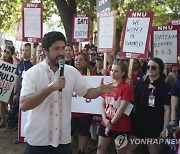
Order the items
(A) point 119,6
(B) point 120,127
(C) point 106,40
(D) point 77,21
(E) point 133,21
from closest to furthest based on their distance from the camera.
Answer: (B) point 120,127 < (E) point 133,21 < (C) point 106,40 < (D) point 77,21 < (A) point 119,6

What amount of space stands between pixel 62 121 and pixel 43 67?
1.84ft

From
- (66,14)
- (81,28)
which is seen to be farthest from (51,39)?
(66,14)

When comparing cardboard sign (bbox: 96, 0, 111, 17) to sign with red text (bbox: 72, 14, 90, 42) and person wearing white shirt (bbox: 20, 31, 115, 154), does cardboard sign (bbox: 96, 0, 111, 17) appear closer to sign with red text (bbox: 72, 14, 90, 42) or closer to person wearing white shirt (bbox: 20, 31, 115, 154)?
sign with red text (bbox: 72, 14, 90, 42)

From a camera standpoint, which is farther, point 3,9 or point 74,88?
point 3,9

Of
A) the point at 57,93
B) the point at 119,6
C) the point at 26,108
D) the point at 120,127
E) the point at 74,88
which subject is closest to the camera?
the point at 26,108

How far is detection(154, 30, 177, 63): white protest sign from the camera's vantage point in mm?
5484

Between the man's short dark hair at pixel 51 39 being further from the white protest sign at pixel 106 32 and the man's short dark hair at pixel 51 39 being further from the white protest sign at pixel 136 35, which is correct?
the white protest sign at pixel 106 32

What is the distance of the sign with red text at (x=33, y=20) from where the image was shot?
6562 millimetres

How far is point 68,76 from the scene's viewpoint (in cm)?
335

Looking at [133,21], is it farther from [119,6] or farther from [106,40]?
[119,6]

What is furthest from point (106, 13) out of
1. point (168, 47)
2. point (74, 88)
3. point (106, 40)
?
point (74, 88)

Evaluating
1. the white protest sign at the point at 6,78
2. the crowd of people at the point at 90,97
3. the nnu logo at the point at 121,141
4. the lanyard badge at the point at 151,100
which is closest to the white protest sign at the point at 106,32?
the crowd of people at the point at 90,97

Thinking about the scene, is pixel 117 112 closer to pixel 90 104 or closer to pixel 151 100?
pixel 151 100

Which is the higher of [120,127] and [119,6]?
[119,6]
